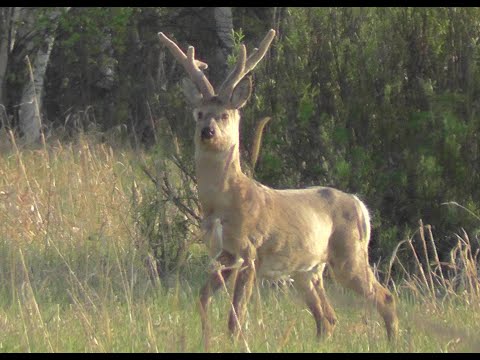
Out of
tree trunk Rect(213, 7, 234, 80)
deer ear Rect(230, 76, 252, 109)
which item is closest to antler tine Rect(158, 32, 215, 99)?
deer ear Rect(230, 76, 252, 109)

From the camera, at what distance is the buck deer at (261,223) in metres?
6.54

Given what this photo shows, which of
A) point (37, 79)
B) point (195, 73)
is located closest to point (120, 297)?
point (195, 73)

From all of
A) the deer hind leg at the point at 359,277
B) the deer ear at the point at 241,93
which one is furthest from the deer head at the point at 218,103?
the deer hind leg at the point at 359,277

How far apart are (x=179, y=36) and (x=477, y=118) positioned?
1210 centimetres

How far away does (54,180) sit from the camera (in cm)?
1040

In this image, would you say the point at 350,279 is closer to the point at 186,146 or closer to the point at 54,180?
the point at 186,146

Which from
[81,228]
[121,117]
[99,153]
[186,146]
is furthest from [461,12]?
[121,117]

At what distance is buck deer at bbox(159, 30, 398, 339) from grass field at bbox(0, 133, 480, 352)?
142 millimetres

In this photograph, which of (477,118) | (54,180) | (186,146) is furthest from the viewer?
(54,180)

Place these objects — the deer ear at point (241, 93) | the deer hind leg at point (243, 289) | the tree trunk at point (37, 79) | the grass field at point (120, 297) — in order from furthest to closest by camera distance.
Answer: the tree trunk at point (37, 79), the deer ear at point (241, 93), the deer hind leg at point (243, 289), the grass field at point (120, 297)

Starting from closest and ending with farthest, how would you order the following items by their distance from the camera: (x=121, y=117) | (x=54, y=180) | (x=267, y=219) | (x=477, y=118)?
1. (x=267, y=219)
2. (x=477, y=118)
3. (x=54, y=180)
4. (x=121, y=117)

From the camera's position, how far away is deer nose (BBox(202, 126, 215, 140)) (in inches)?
255

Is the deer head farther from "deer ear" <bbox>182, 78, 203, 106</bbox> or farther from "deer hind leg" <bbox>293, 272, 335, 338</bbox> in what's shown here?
"deer hind leg" <bbox>293, 272, 335, 338</bbox>

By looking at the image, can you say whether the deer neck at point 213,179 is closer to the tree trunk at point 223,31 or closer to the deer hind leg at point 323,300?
the deer hind leg at point 323,300
